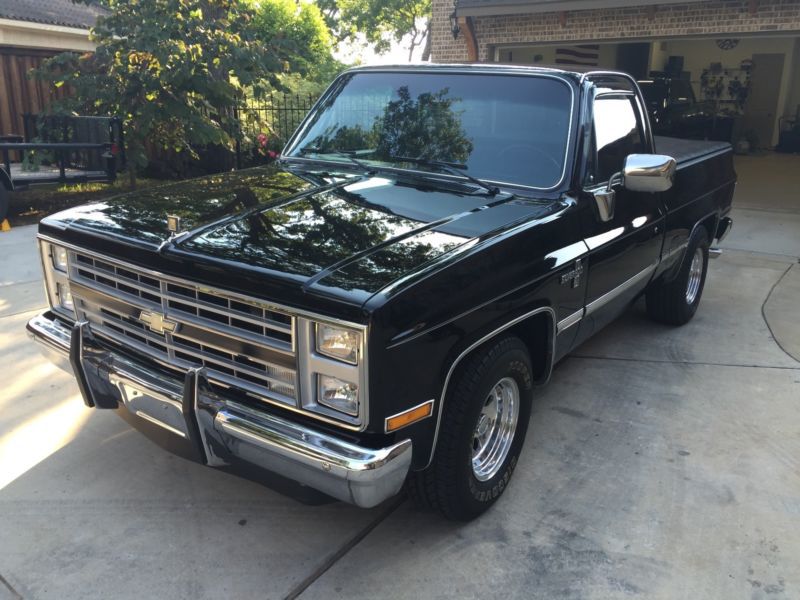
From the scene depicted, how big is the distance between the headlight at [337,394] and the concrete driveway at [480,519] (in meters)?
0.71

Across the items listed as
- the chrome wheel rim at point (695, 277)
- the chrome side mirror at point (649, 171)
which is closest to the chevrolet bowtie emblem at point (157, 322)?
the chrome side mirror at point (649, 171)

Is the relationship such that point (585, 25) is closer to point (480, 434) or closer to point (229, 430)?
point (480, 434)

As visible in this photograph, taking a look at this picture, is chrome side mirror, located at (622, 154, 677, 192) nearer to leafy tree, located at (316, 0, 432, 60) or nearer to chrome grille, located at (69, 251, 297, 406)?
chrome grille, located at (69, 251, 297, 406)

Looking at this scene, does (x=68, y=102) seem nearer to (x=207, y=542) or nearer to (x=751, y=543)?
(x=207, y=542)

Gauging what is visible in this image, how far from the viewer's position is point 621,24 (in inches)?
424

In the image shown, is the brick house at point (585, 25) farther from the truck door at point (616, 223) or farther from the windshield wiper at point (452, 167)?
the windshield wiper at point (452, 167)

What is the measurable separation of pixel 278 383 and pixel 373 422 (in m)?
0.41

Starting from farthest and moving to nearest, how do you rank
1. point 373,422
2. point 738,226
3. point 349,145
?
1. point 738,226
2. point 349,145
3. point 373,422

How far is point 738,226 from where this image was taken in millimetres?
9844

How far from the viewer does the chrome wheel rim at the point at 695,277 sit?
587cm

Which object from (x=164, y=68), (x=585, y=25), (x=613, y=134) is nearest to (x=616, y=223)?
(x=613, y=134)

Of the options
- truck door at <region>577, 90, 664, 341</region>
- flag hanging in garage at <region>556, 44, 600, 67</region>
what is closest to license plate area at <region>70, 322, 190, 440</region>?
truck door at <region>577, 90, 664, 341</region>

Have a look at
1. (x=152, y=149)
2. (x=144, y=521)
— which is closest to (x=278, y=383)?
(x=144, y=521)

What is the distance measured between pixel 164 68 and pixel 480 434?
27.0ft
